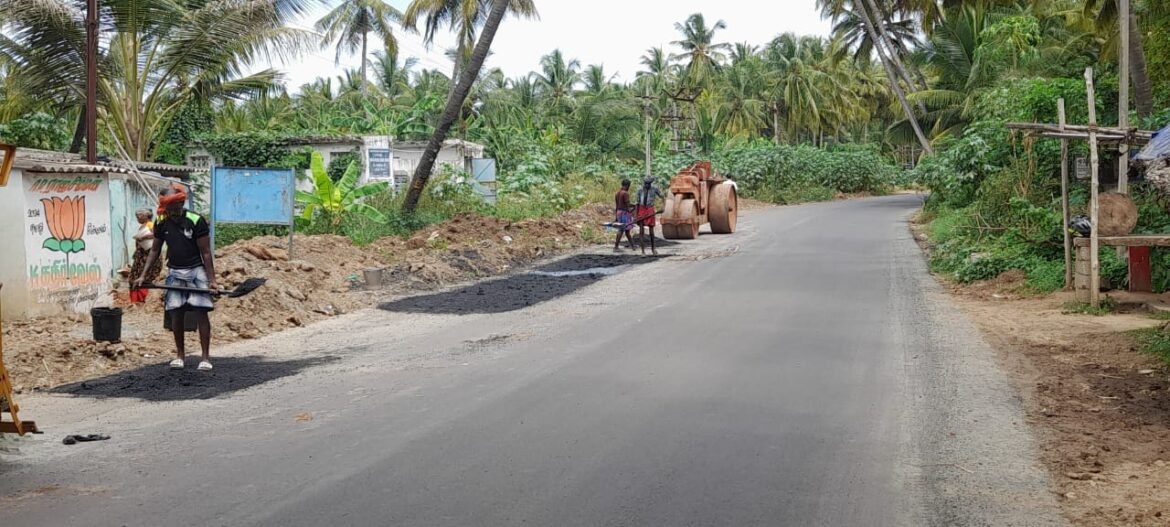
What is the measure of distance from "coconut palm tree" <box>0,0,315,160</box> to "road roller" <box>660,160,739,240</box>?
9722mm

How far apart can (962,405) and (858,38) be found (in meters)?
41.6

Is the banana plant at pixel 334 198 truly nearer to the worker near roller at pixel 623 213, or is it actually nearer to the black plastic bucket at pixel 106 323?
the worker near roller at pixel 623 213

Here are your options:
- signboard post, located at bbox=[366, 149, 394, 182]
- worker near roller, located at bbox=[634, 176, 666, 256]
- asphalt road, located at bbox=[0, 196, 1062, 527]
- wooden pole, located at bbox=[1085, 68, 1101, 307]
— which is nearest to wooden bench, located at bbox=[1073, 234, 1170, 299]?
wooden pole, located at bbox=[1085, 68, 1101, 307]

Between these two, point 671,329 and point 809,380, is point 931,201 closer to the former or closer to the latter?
point 671,329

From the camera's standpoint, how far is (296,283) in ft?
49.5

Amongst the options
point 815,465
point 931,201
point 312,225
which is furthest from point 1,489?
point 931,201

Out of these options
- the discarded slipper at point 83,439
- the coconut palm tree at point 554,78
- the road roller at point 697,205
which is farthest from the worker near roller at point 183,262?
the coconut palm tree at point 554,78

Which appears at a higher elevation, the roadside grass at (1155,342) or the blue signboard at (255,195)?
the blue signboard at (255,195)

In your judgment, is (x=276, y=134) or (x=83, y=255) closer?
(x=83, y=255)

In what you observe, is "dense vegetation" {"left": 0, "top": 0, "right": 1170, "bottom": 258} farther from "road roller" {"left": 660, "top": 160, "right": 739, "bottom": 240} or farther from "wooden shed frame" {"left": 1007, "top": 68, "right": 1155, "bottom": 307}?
"road roller" {"left": 660, "top": 160, "right": 739, "bottom": 240}

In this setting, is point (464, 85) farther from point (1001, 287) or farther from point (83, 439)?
point (83, 439)

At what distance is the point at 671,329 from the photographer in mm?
11477

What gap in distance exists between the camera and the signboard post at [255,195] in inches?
680

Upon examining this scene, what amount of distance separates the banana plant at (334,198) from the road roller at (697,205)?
715cm
